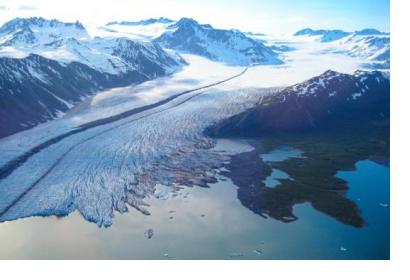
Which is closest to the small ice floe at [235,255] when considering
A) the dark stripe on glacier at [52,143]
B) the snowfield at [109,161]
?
the snowfield at [109,161]

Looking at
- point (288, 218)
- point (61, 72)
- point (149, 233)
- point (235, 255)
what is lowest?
point (288, 218)

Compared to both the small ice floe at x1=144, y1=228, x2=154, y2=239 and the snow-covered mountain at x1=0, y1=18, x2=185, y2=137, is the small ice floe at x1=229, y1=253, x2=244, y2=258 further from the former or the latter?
the snow-covered mountain at x1=0, y1=18, x2=185, y2=137

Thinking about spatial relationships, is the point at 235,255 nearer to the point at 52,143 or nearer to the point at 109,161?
the point at 109,161

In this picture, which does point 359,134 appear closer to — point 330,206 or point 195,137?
point 195,137

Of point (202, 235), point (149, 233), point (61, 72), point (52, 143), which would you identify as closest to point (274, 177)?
point (202, 235)

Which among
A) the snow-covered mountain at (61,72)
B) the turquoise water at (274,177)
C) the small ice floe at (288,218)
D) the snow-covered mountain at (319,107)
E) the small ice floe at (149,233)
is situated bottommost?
the small ice floe at (288,218)

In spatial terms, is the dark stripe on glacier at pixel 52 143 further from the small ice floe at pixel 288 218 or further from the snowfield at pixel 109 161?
the small ice floe at pixel 288 218
